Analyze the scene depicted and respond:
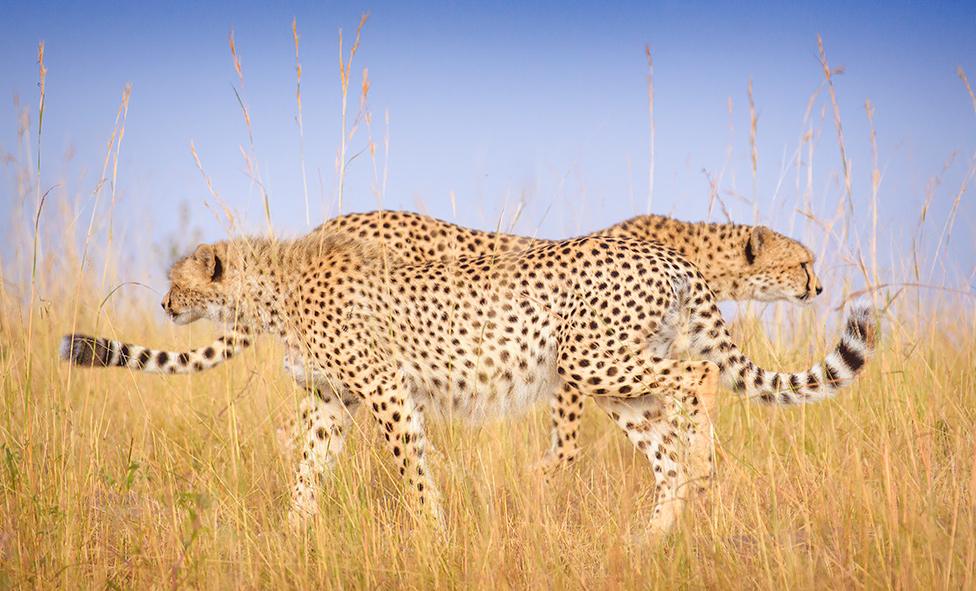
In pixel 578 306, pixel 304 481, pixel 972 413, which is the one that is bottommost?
pixel 304 481

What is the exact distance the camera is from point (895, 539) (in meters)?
2.54

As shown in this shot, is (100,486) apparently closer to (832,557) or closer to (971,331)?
(832,557)

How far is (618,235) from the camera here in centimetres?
466

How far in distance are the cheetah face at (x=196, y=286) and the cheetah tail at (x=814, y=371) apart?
1984mm

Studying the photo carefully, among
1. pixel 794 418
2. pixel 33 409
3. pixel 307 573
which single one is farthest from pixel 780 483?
pixel 33 409

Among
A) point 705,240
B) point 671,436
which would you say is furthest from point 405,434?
point 705,240

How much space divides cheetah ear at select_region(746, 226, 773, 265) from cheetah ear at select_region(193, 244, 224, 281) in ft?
7.89

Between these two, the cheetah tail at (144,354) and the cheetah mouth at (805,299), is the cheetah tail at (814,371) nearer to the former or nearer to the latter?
the cheetah mouth at (805,299)

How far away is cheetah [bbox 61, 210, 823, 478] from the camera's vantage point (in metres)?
4.14

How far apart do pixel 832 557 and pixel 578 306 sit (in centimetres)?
140

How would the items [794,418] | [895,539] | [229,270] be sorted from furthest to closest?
1. [794,418]
2. [229,270]
3. [895,539]

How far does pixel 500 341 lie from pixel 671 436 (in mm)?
766

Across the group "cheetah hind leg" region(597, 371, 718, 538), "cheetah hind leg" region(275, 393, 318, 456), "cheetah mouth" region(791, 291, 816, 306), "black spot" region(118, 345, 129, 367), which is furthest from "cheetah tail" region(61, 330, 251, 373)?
"cheetah mouth" region(791, 291, 816, 306)

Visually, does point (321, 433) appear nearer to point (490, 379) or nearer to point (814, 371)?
point (490, 379)
